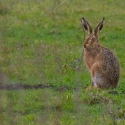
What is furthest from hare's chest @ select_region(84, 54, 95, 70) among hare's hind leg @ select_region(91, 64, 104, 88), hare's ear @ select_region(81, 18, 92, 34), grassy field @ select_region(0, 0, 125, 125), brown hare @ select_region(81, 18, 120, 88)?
hare's ear @ select_region(81, 18, 92, 34)

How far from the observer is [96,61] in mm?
10484

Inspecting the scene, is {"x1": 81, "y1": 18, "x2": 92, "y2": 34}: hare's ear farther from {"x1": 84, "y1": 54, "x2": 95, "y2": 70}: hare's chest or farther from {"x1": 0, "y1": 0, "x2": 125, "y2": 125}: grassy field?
{"x1": 0, "y1": 0, "x2": 125, "y2": 125}: grassy field

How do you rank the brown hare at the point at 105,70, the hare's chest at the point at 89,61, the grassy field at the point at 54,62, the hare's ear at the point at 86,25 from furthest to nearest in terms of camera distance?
the hare's ear at the point at 86,25 → the hare's chest at the point at 89,61 → the brown hare at the point at 105,70 → the grassy field at the point at 54,62

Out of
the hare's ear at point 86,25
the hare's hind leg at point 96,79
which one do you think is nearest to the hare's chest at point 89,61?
the hare's hind leg at point 96,79

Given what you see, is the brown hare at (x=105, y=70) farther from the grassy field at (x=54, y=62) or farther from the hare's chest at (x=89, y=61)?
the grassy field at (x=54, y=62)

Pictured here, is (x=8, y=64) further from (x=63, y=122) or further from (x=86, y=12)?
(x=86, y=12)

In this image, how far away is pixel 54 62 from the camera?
1220 centimetres

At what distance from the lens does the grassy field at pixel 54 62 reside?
8523 mm

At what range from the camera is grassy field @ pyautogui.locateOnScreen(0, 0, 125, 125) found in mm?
8523

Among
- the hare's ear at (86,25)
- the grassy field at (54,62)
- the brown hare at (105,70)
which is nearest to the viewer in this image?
the grassy field at (54,62)

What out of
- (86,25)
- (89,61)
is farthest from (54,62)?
(89,61)

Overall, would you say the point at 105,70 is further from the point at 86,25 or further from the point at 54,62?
the point at 54,62

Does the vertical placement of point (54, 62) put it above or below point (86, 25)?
below

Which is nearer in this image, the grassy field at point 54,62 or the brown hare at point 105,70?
the grassy field at point 54,62
